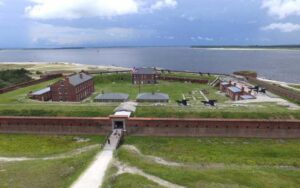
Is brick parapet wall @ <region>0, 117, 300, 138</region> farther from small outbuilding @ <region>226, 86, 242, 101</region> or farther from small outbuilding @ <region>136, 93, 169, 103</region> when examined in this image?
small outbuilding @ <region>226, 86, 242, 101</region>

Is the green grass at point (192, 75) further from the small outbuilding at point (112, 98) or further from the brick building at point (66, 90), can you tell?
the brick building at point (66, 90)

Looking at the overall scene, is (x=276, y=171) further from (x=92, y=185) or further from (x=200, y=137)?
(x=92, y=185)

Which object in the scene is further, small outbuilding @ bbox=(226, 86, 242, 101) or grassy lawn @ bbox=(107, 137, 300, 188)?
small outbuilding @ bbox=(226, 86, 242, 101)

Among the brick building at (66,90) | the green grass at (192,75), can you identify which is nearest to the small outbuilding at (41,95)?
the brick building at (66,90)

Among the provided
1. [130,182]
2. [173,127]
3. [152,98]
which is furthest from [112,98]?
[130,182]

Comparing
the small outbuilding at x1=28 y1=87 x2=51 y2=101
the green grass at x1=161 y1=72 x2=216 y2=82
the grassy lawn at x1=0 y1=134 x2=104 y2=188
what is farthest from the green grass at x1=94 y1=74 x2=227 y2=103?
the grassy lawn at x1=0 y1=134 x2=104 y2=188

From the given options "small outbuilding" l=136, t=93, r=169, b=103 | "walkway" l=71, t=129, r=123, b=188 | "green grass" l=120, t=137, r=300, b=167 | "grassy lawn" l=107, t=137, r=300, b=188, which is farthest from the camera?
"small outbuilding" l=136, t=93, r=169, b=103
